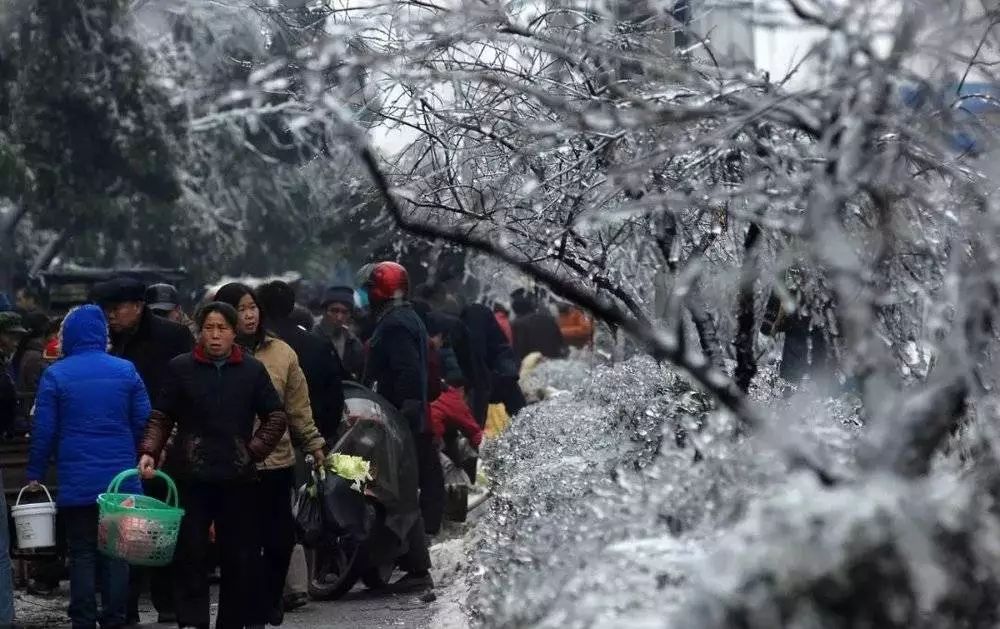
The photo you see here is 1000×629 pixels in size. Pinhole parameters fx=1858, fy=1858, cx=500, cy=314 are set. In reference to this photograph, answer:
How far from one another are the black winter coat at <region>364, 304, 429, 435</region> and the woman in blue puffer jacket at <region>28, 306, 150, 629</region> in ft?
9.13

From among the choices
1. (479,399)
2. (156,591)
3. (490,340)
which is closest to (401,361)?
(156,591)

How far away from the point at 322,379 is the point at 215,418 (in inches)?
72.8

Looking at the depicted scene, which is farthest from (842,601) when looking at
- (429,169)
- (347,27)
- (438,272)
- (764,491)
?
(438,272)

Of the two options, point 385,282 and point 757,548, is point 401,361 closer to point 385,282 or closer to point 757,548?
point 385,282

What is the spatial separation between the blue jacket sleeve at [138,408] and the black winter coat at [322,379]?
1.26m

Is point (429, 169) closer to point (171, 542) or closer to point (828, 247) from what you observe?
point (171, 542)

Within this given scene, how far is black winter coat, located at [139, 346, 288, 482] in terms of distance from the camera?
821 cm

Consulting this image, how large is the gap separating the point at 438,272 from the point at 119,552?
38.1 feet

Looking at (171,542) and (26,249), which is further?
(26,249)

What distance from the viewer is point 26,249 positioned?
41594 mm

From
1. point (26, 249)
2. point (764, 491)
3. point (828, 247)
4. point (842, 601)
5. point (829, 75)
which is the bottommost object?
point (842, 601)

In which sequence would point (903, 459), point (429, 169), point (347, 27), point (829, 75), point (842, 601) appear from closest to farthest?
point (842, 601), point (903, 459), point (829, 75), point (347, 27), point (429, 169)

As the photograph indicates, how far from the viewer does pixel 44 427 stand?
340 inches

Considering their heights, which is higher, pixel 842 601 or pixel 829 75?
pixel 829 75
